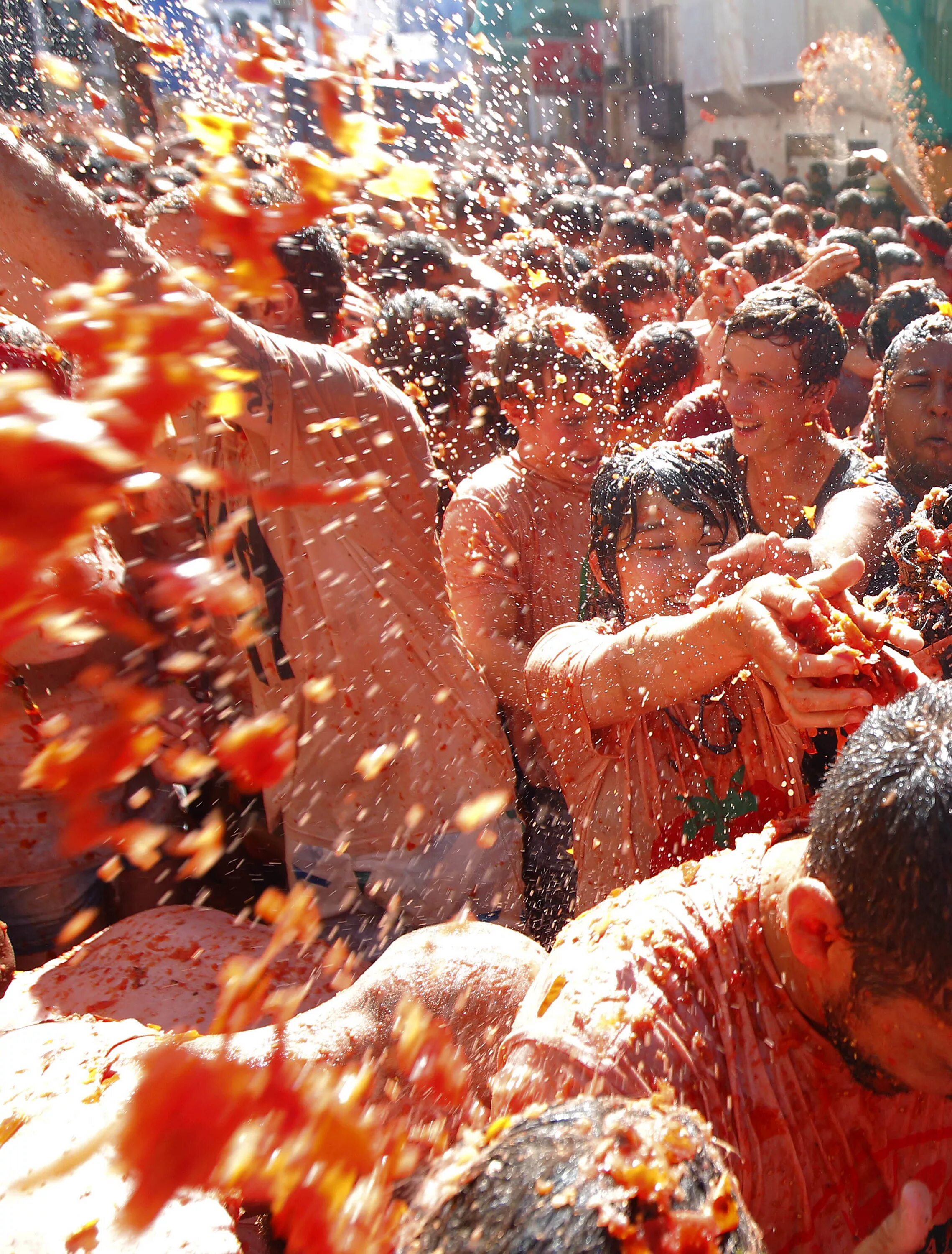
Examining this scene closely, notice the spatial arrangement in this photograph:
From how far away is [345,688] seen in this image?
2742 mm

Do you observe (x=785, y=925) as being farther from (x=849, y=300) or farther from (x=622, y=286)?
(x=849, y=300)

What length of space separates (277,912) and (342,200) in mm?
2014

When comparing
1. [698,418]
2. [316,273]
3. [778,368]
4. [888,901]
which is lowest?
[888,901]

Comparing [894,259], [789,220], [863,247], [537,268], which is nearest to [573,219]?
[789,220]

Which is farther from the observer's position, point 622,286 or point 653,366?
point 622,286

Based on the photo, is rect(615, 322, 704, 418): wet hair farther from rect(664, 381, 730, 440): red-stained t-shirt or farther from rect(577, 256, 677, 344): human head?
rect(577, 256, 677, 344): human head

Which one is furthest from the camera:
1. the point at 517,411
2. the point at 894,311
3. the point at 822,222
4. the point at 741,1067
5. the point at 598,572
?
the point at 822,222

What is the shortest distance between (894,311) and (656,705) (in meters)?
3.34

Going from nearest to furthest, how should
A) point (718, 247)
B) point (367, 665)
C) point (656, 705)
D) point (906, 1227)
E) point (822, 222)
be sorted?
point (906, 1227), point (656, 705), point (367, 665), point (718, 247), point (822, 222)

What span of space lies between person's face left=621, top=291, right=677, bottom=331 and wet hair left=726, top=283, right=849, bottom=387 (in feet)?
6.39

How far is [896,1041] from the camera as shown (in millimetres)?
1312

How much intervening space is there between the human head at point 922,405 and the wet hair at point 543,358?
98cm

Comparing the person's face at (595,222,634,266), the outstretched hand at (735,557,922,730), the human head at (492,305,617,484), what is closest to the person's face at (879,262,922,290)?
the person's face at (595,222,634,266)

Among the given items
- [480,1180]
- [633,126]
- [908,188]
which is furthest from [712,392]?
[633,126]
